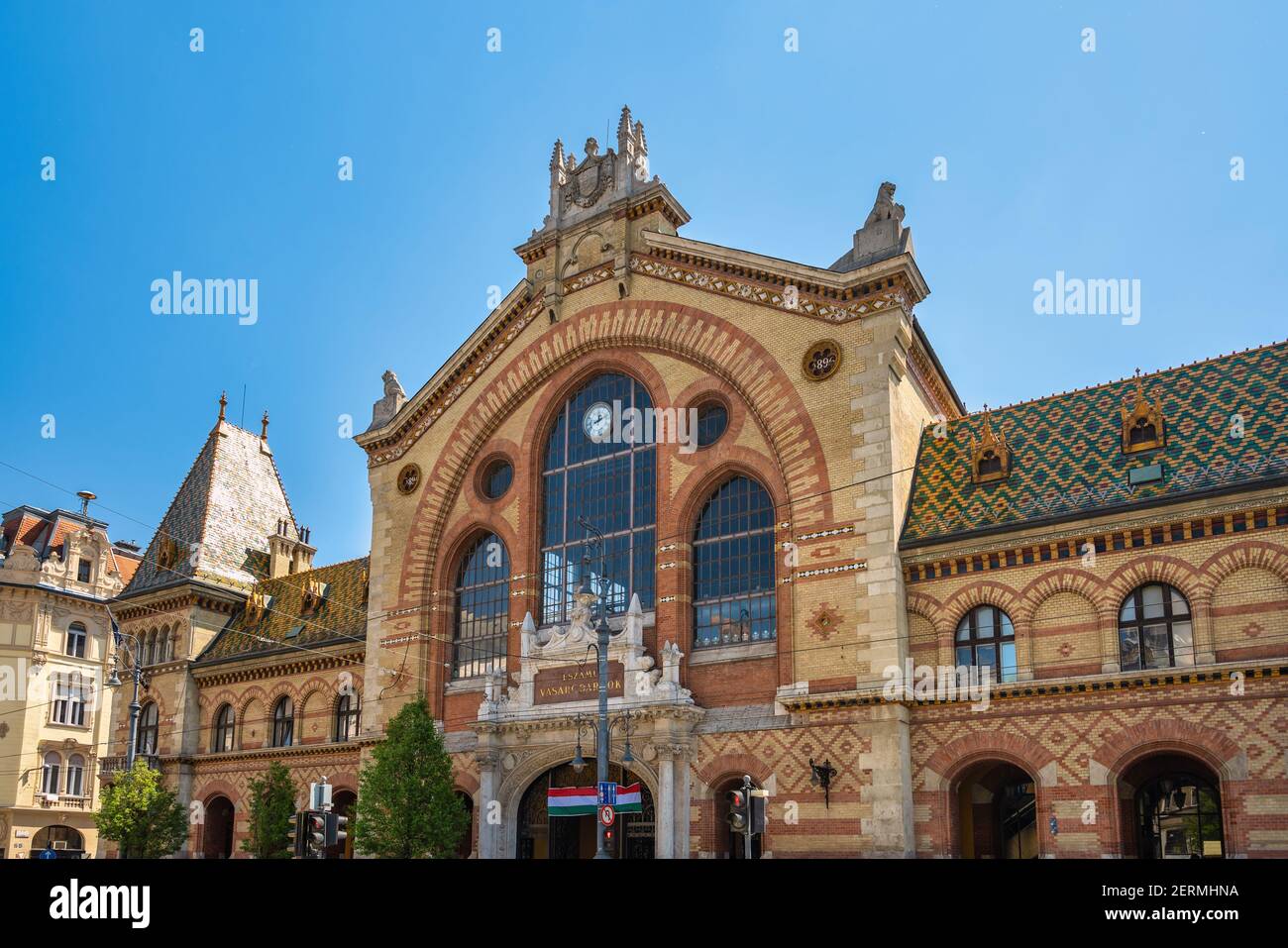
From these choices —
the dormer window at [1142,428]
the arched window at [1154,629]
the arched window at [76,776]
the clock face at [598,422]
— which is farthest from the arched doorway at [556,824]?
the arched window at [76,776]

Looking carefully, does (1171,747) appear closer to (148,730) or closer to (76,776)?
(148,730)

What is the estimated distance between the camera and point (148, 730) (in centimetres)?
4675

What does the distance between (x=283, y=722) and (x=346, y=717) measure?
3.45 metres

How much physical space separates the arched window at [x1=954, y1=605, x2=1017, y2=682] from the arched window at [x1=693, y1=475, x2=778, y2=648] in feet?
16.5

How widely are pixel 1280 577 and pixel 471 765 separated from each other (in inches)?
873

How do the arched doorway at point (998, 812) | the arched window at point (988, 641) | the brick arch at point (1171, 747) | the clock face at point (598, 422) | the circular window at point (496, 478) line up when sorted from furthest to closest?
the circular window at point (496, 478)
the clock face at point (598, 422)
the arched doorway at point (998, 812)
the arched window at point (988, 641)
the brick arch at point (1171, 747)

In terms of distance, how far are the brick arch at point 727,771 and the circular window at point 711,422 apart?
8.79 meters

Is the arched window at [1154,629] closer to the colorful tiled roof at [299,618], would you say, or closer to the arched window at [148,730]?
the colorful tiled roof at [299,618]

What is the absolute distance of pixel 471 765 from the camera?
35031 mm

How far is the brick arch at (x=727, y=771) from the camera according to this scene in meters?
29.6

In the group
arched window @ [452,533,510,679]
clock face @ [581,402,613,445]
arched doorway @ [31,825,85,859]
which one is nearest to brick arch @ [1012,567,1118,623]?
clock face @ [581,402,613,445]

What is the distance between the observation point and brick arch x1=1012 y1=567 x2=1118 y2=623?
27.0 m

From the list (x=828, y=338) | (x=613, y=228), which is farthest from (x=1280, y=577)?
(x=613, y=228)
